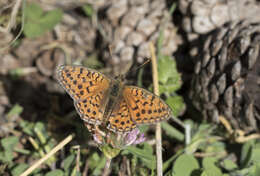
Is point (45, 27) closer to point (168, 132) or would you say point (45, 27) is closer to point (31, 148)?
point (31, 148)

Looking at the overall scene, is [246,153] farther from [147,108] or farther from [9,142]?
[9,142]

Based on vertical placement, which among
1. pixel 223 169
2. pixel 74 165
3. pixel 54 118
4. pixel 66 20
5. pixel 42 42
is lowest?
pixel 223 169

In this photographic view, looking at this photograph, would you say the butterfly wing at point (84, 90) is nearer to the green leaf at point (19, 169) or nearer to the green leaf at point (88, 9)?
the green leaf at point (19, 169)

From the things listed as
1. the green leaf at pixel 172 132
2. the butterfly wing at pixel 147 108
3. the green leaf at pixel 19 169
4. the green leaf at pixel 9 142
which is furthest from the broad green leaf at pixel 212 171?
the green leaf at pixel 9 142

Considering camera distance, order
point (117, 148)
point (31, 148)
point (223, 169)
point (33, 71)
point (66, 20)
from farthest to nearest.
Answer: point (66, 20), point (33, 71), point (31, 148), point (223, 169), point (117, 148)

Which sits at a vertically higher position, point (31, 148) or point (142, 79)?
point (142, 79)

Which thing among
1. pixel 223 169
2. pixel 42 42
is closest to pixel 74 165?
pixel 223 169

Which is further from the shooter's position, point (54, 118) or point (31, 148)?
point (54, 118)
